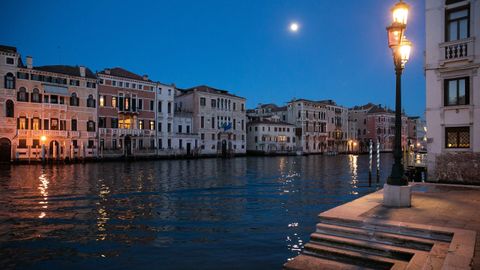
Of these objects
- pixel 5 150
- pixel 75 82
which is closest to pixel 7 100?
pixel 5 150

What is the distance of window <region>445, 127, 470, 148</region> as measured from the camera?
14.6 m

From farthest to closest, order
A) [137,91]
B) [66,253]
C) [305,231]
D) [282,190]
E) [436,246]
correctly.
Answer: [137,91]
[282,190]
[305,231]
[66,253]
[436,246]

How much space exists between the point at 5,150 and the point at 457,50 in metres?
43.8

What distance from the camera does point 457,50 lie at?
14562mm

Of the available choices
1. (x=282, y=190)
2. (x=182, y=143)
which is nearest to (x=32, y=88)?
(x=182, y=143)

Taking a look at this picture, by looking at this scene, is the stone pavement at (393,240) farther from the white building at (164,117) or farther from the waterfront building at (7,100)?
the white building at (164,117)

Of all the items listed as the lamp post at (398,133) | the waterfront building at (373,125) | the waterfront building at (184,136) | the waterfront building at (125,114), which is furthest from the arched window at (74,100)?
the waterfront building at (373,125)

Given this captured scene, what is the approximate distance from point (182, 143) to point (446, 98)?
159 ft

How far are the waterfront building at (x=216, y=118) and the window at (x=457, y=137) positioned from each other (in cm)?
5024

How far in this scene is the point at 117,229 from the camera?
10367 mm

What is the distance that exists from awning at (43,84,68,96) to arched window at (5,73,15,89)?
3.36 metres

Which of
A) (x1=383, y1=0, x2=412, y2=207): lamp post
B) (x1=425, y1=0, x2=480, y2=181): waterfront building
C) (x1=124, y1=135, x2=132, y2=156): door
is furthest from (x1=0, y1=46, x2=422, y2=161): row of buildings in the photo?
(x1=383, y1=0, x2=412, y2=207): lamp post

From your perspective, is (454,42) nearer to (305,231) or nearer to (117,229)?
(305,231)

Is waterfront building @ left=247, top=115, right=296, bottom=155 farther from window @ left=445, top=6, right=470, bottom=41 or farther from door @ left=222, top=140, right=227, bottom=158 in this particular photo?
window @ left=445, top=6, right=470, bottom=41
